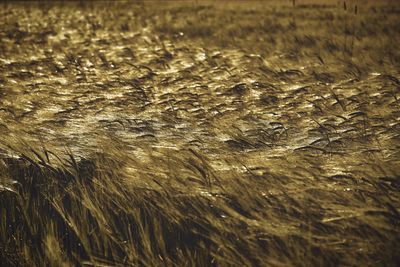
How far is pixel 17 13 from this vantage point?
11.1 feet

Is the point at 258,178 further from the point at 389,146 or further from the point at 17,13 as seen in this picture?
the point at 17,13

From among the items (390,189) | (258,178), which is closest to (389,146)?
(390,189)

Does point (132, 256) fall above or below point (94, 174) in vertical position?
below

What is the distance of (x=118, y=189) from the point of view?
1.42 meters

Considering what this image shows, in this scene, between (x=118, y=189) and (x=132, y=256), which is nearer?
(x=132, y=256)

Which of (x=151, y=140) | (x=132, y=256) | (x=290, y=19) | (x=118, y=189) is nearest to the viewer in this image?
(x=132, y=256)

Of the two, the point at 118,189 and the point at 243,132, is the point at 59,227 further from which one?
the point at 243,132

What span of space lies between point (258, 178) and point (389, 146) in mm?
477

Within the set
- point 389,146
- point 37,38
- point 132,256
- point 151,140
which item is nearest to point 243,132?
point 151,140

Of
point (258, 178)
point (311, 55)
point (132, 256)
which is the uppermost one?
point (311, 55)

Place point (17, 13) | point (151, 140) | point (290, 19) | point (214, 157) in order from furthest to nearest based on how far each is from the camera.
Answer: point (17, 13) < point (290, 19) < point (151, 140) < point (214, 157)

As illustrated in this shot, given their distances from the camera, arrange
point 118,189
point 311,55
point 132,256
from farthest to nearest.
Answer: point 311,55 → point 118,189 → point 132,256

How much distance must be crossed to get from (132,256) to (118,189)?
237 millimetres

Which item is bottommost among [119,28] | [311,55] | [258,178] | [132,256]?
[132,256]
